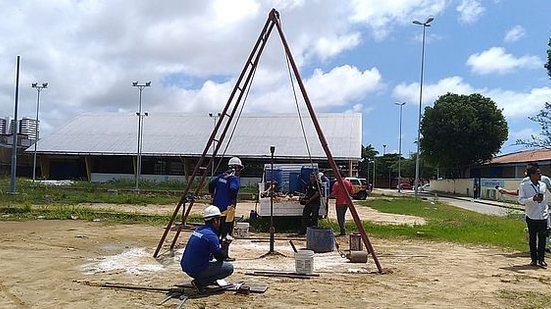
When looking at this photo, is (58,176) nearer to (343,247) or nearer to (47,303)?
(343,247)

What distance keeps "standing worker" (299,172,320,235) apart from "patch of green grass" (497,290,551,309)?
683 centimetres

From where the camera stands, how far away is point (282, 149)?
46.5m

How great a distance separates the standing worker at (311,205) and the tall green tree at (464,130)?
4240cm

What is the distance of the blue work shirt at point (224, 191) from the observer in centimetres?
1055

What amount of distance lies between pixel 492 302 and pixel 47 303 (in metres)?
5.71

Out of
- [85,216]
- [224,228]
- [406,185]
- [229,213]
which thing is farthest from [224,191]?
[406,185]

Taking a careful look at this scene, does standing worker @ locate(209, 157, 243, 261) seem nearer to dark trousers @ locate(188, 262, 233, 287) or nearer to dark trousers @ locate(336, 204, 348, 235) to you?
dark trousers @ locate(188, 262, 233, 287)

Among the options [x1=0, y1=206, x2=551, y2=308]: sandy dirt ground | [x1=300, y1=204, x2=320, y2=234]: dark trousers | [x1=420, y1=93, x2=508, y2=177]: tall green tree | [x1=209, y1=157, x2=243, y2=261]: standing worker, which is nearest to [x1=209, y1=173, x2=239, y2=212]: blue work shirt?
[x1=209, y1=157, x2=243, y2=261]: standing worker

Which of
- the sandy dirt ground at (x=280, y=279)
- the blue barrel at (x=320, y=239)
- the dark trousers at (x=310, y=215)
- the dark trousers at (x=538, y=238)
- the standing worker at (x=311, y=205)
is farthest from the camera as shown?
the dark trousers at (x=310, y=215)

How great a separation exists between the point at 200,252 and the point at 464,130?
50304 mm

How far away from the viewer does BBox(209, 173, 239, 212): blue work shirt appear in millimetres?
10555

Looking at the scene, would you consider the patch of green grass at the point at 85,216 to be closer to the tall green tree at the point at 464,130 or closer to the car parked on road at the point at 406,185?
the tall green tree at the point at 464,130

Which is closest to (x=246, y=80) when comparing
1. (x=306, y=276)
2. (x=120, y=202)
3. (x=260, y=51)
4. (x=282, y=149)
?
(x=260, y=51)

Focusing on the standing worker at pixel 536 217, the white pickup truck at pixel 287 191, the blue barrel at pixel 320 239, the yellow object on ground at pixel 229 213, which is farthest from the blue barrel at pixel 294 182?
the standing worker at pixel 536 217
